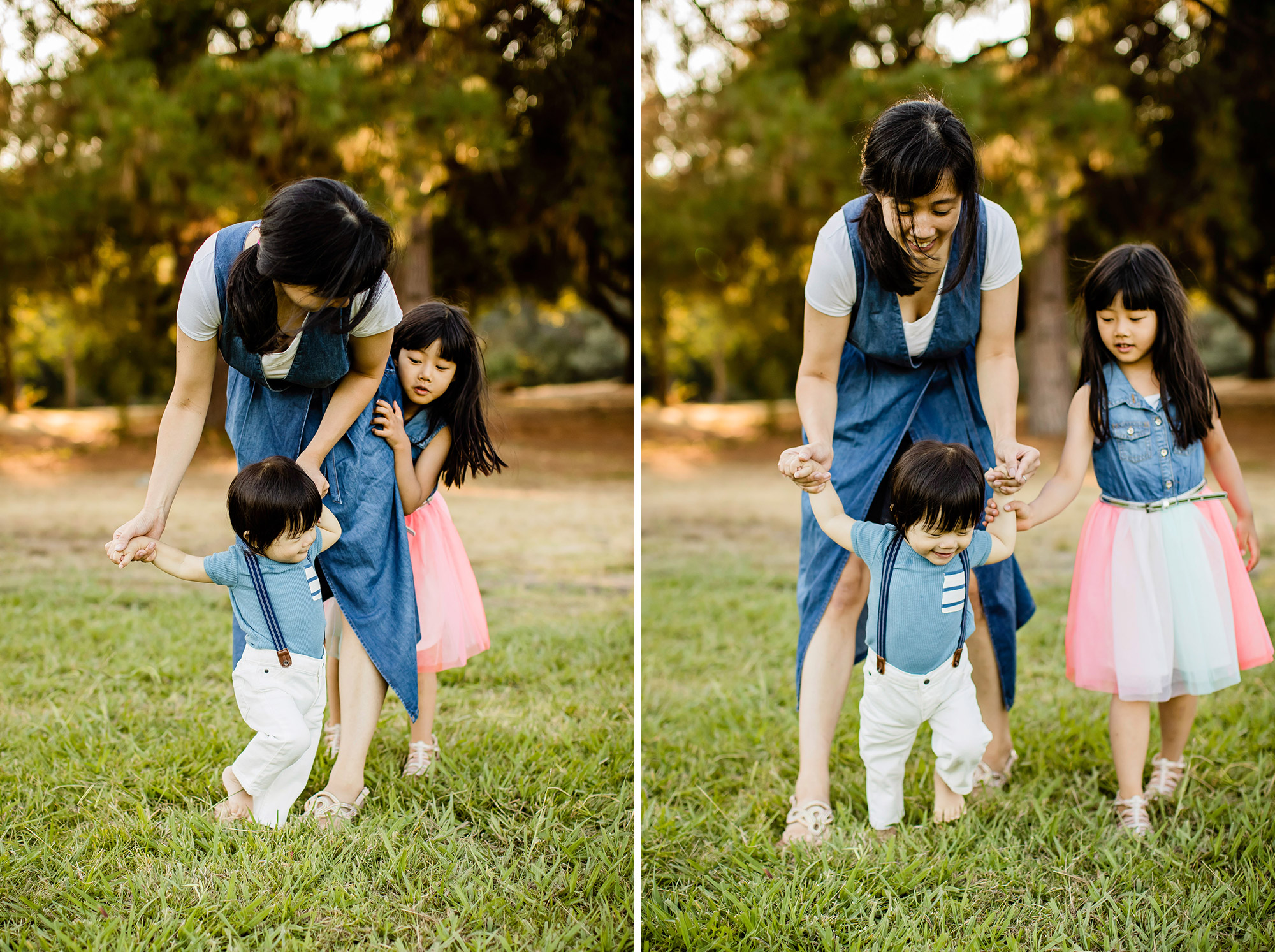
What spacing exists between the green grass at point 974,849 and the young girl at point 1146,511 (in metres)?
0.16

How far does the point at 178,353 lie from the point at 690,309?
698 centimetres

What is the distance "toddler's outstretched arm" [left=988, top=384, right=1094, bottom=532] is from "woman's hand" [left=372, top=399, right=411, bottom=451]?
1075 mm

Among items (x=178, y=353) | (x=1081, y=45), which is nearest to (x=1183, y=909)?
(x=178, y=353)

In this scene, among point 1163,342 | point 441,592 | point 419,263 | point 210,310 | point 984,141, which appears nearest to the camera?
point 210,310

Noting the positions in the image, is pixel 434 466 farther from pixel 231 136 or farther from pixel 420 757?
pixel 231 136

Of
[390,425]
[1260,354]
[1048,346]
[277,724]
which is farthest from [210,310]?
[1260,354]

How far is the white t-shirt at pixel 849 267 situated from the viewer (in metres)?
1.60

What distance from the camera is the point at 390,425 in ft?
5.74

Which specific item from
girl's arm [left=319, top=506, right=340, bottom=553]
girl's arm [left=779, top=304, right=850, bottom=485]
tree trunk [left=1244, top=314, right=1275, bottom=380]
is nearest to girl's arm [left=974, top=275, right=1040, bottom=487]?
girl's arm [left=779, top=304, right=850, bottom=485]

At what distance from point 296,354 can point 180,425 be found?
0.74 ft

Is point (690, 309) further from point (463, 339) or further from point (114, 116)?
point (463, 339)

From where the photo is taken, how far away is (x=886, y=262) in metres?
1.57

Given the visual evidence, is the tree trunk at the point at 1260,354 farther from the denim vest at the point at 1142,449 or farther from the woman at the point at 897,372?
the woman at the point at 897,372

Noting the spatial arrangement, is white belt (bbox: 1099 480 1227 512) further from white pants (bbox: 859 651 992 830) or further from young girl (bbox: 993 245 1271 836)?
white pants (bbox: 859 651 992 830)
